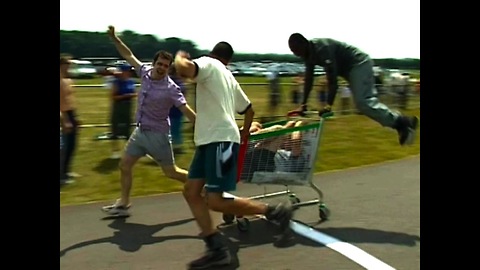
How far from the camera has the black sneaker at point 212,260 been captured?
577 centimetres

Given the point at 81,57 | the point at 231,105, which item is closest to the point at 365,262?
the point at 231,105

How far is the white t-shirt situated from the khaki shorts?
1624mm

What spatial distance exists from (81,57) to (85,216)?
4.52 meters

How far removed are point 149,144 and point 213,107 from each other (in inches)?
71.7

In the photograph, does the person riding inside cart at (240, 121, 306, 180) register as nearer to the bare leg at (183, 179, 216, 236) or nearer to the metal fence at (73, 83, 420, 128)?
the bare leg at (183, 179, 216, 236)

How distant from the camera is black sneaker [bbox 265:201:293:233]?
6.46 m

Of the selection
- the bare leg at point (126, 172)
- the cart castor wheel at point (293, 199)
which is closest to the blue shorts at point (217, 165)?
the bare leg at point (126, 172)

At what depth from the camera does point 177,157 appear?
37.3 ft

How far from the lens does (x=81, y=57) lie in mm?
11352

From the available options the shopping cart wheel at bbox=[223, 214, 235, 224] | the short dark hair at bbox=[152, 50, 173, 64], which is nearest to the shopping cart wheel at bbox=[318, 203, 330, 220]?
the shopping cart wheel at bbox=[223, 214, 235, 224]

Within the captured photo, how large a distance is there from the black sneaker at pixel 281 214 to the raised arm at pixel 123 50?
2.33m

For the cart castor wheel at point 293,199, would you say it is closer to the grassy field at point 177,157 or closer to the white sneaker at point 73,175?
the grassy field at point 177,157
